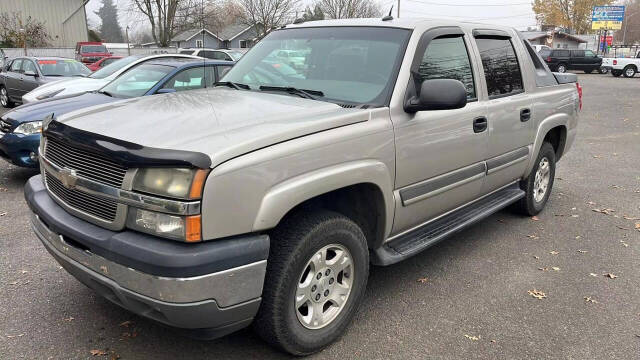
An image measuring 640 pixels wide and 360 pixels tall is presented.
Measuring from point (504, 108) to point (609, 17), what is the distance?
57.9 m

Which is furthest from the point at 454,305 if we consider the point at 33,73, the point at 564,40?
the point at 564,40

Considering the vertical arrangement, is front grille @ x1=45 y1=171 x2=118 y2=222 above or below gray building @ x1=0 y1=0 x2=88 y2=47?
below

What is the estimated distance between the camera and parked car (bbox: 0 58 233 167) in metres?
5.93

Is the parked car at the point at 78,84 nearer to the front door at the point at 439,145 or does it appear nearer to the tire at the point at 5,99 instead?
the tire at the point at 5,99

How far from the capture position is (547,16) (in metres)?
68.4

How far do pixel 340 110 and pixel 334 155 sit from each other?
398 millimetres

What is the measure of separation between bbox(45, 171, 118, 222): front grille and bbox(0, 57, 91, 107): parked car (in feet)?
34.8

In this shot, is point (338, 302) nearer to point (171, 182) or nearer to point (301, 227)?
point (301, 227)

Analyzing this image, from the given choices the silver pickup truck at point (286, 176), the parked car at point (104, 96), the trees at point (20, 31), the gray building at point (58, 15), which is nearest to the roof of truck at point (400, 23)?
the silver pickup truck at point (286, 176)

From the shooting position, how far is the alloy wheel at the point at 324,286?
280cm

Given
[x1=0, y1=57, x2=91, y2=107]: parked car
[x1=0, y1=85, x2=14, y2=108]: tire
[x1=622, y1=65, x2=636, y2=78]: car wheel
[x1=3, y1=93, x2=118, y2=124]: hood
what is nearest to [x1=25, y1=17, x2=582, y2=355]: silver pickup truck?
[x1=3, y1=93, x2=118, y2=124]: hood

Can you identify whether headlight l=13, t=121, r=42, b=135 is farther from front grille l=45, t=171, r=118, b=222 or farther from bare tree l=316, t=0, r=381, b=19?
bare tree l=316, t=0, r=381, b=19

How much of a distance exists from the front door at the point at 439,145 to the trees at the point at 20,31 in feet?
128

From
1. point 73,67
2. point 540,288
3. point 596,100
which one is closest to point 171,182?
point 540,288
